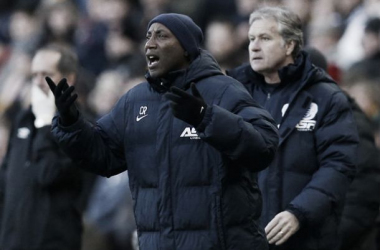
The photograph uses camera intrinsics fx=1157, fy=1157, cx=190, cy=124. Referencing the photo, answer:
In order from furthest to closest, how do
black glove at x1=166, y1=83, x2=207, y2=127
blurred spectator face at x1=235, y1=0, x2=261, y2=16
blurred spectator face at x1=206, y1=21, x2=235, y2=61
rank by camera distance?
blurred spectator face at x1=235, y1=0, x2=261, y2=16 < blurred spectator face at x1=206, y1=21, x2=235, y2=61 < black glove at x1=166, y1=83, x2=207, y2=127

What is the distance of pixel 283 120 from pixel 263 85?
31cm

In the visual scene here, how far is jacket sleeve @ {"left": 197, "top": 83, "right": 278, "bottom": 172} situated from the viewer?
5582mm

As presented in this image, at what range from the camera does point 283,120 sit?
6.97 meters

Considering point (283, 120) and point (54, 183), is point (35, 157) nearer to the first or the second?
point (54, 183)

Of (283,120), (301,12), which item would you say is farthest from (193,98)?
(301,12)

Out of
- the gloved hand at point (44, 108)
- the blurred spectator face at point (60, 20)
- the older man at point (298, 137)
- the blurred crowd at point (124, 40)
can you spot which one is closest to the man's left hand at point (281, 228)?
the older man at point (298, 137)

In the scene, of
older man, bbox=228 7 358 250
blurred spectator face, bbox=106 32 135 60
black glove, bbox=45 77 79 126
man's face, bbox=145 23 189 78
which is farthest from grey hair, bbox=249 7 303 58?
blurred spectator face, bbox=106 32 135 60

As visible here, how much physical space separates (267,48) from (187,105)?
171 centimetres

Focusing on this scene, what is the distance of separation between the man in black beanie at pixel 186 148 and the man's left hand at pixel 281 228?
0.59 metres

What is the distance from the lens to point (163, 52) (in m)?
6.01

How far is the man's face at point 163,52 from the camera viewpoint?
236 inches

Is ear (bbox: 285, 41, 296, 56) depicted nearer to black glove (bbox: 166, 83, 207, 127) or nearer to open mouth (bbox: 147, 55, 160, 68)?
open mouth (bbox: 147, 55, 160, 68)

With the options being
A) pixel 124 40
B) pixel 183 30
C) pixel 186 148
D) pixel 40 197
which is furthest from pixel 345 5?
pixel 186 148

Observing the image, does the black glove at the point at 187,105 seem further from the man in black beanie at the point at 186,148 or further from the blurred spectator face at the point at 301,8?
the blurred spectator face at the point at 301,8
